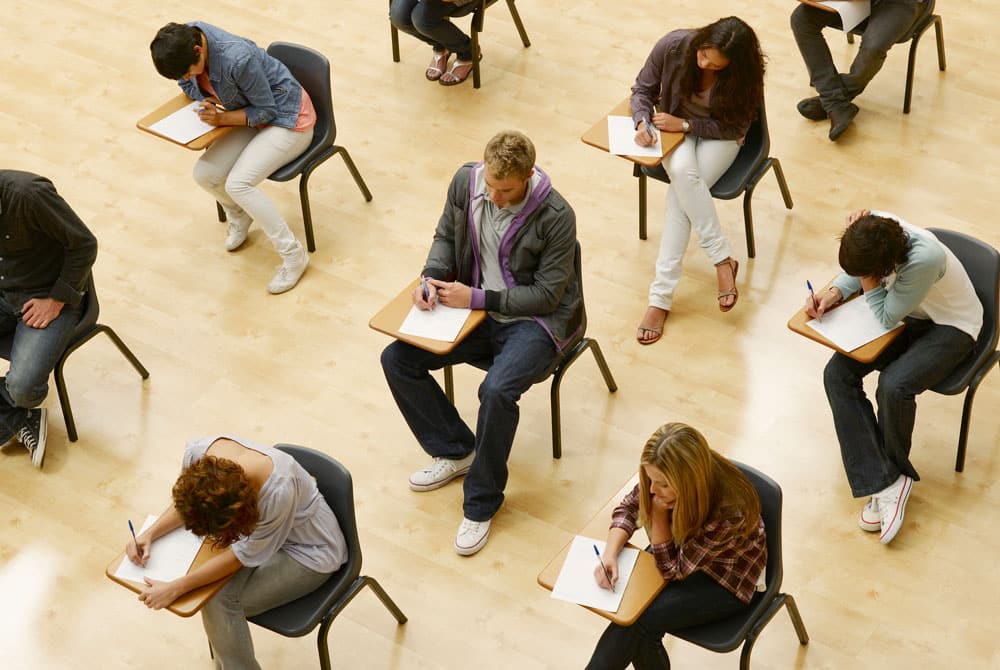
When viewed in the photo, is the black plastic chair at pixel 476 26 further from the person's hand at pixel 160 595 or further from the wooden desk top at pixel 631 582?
the person's hand at pixel 160 595

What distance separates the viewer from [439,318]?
15.0ft

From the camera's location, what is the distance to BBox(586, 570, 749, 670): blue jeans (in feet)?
12.4

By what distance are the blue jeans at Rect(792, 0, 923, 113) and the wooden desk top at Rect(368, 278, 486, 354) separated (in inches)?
106

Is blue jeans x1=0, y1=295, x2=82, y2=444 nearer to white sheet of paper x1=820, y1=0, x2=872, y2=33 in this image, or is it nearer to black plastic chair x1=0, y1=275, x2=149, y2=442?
black plastic chair x1=0, y1=275, x2=149, y2=442

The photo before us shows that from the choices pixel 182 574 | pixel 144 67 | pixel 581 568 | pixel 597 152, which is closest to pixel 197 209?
pixel 144 67

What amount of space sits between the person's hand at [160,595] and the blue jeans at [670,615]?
1316mm

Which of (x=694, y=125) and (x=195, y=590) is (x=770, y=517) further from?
(x=694, y=125)

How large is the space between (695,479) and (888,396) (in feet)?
4.23

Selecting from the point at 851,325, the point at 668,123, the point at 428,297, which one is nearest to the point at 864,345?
the point at 851,325

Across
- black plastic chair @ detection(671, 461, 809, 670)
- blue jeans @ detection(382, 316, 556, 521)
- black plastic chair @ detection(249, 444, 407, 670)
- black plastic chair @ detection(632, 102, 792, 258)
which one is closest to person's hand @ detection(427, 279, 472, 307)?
blue jeans @ detection(382, 316, 556, 521)

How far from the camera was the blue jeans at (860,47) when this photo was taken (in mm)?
6172

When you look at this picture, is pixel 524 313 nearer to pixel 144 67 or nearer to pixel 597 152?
pixel 597 152

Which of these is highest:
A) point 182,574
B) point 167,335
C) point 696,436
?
point 696,436

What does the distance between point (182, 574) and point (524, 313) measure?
1545mm
